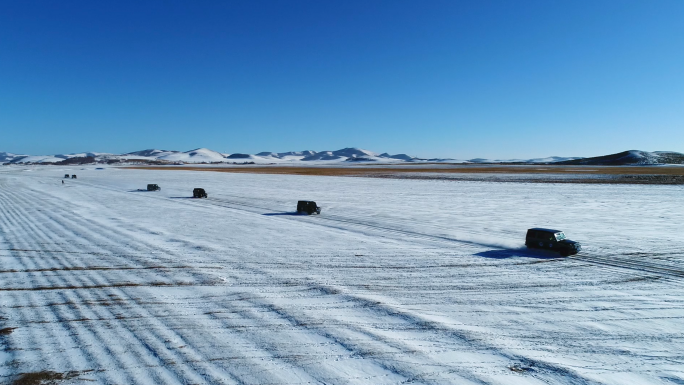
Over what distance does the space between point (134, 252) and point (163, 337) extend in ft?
30.1

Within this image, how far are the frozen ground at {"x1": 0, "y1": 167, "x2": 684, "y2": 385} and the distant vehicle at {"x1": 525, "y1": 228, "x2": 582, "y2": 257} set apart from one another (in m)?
0.61

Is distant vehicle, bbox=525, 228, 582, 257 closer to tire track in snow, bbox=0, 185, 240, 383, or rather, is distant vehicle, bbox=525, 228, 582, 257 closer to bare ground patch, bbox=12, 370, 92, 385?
tire track in snow, bbox=0, 185, 240, 383

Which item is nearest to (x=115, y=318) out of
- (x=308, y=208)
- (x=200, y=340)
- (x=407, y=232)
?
(x=200, y=340)

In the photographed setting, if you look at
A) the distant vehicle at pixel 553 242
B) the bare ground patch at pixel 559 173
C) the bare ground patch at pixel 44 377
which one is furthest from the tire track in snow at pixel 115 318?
the bare ground patch at pixel 559 173

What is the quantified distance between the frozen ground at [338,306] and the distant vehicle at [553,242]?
1.99 feet

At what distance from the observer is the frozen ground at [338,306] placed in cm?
741

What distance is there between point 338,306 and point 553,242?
10886 mm

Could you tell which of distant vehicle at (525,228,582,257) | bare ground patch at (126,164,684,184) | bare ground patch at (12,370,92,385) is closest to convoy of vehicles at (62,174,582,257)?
distant vehicle at (525,228,582,257)

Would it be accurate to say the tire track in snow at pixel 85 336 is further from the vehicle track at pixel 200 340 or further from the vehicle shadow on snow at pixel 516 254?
the vehicle shadow on snow at pixel 516 254

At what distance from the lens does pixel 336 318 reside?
960 centimetres

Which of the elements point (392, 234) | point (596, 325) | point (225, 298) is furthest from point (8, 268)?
point (596, 325)

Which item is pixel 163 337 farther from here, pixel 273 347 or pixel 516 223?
pixel 516 223

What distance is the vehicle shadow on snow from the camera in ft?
52.9

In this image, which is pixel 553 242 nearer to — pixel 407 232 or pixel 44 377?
pixel 407 232
